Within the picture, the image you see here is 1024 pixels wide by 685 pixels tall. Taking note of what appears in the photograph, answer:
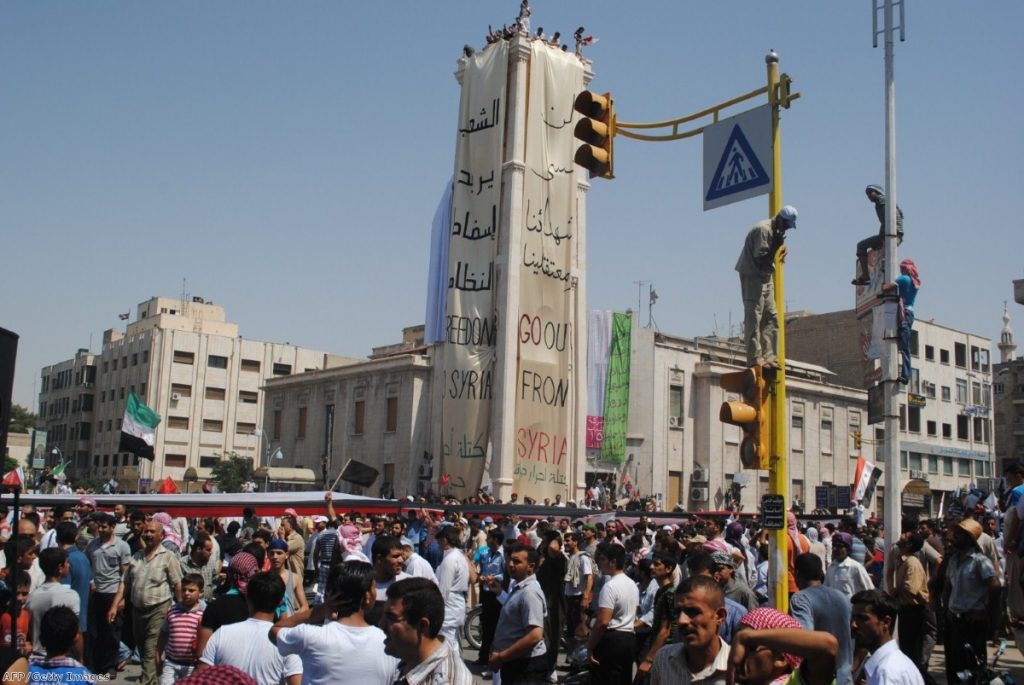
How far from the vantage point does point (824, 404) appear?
6253 cm

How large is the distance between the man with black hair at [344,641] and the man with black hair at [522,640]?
1.97 meters

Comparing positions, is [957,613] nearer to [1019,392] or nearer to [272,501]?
[272,501]

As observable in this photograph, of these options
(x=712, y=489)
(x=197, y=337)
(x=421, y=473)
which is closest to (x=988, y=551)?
(x=421, y=473)

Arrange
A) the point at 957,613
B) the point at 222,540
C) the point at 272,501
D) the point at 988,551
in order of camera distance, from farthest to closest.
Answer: the point at 272,501 < the point at 222,540 < the point at 988,551 < the point at 957,613

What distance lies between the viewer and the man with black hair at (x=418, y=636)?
441 cm

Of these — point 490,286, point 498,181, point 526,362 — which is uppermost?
point 498,181

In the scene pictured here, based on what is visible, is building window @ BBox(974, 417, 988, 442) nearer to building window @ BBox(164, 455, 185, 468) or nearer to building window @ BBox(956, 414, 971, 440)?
building window @ BBox(956, 414, 971, 440)

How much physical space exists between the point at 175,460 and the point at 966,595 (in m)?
73.1

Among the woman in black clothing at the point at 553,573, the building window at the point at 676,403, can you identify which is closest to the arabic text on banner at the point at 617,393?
the building window at the point at 676,403

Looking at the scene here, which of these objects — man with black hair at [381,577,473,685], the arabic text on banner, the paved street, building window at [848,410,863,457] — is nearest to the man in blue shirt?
the paved street

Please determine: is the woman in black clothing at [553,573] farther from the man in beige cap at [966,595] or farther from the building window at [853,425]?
the building window at [853,425]

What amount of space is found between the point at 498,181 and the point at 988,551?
82.1ft

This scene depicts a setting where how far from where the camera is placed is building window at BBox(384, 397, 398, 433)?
171ft

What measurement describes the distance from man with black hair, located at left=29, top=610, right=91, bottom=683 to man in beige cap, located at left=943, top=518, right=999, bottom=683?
7.64 m
